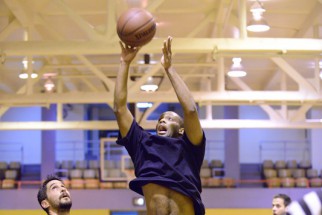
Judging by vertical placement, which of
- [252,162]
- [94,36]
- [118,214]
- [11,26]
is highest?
[11,26]

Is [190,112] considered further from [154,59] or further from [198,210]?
[154,59]

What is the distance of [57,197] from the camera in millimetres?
4906

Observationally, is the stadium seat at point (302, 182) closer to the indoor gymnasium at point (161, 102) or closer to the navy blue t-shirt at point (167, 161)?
the indoor gymnasium at point (161, 102)

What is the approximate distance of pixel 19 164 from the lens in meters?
22.9

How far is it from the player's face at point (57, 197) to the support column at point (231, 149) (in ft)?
57.5

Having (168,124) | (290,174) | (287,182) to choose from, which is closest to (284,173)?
(290,174)

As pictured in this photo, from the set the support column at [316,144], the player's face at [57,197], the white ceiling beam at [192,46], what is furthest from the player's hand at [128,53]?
the support column at [316,144]

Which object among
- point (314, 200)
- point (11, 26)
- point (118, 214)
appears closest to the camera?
point (314, 200)

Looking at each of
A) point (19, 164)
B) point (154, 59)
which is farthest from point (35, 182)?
point (154, 59)

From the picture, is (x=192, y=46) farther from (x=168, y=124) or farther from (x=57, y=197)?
(x=168, y=124)

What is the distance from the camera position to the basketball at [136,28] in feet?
15.1

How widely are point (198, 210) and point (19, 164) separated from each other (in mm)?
19046

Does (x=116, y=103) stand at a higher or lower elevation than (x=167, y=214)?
higher

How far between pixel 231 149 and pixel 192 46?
13.0 metres
